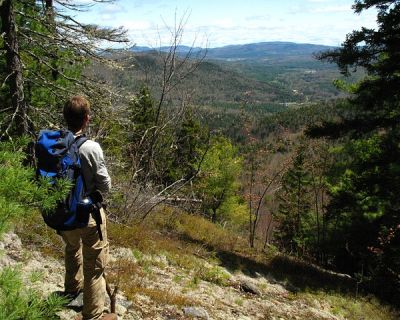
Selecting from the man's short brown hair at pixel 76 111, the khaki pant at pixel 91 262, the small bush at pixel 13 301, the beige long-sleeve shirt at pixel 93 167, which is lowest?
the khaki pant at pixel 91 262

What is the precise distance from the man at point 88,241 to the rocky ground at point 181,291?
0.41 m

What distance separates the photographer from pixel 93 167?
3619 millimetres

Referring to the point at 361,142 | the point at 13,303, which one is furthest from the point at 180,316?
the point at 361,142

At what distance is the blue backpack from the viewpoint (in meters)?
3.29

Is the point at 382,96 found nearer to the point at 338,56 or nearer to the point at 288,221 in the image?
the point at 338,56

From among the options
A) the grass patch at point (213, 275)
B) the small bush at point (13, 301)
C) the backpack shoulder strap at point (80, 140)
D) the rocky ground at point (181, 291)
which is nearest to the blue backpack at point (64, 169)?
the backpack shoulder strap at point (80, 140)

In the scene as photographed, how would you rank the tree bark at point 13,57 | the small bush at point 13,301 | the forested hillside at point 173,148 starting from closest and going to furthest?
the small bush at point 13,301 → the tree bark at point 13,57 → the forested hillside at point 173,148

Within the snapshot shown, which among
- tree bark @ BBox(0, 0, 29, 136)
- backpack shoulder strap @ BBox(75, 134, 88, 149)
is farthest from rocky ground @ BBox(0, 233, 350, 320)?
tree bark @ BBox(0, 0, 29, 136)

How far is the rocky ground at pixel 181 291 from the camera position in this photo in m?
5.42

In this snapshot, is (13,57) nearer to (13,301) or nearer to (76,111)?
(76,111)

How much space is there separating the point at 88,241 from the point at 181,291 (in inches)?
129

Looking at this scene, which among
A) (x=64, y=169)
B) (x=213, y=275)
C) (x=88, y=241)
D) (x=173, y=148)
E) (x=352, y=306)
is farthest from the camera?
(x=173, y=148)

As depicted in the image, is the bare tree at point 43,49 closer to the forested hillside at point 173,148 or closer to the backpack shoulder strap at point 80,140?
the forested hillside at point 173,148

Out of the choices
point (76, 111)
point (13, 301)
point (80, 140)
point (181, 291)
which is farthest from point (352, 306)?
point (13, 301)
